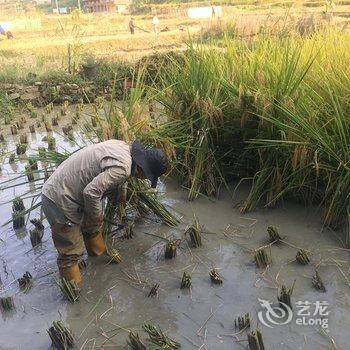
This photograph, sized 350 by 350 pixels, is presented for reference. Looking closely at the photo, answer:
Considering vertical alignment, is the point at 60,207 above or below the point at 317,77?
below

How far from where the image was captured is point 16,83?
10.7 metres

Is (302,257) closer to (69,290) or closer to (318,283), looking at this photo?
(318,283)

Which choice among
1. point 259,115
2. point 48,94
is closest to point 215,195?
point 259,115

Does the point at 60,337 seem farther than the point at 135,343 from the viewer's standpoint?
Yes

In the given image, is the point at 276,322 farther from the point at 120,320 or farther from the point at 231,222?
the point at 231,222

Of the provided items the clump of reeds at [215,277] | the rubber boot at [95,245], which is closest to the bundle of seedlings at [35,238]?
the rubber boot at [95,245]

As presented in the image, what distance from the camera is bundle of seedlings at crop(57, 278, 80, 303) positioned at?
3.19 metres

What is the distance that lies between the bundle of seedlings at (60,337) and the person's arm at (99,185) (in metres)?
0.78

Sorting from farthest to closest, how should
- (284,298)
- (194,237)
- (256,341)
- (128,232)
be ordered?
1. (128,232)
2. (194,237)
3. (284,298)
4. (256,341)

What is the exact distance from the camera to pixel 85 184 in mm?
3219

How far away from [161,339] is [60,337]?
0.60m

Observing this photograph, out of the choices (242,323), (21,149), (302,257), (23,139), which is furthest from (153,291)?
(23,139)

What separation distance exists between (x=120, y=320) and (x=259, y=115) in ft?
7.23

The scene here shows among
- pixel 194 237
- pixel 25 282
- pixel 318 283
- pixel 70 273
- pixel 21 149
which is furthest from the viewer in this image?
pixel 21 149
